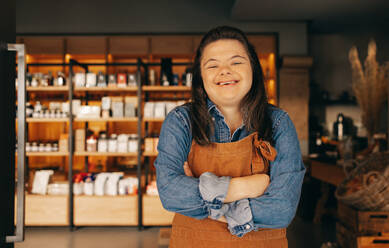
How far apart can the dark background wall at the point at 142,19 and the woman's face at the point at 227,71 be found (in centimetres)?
436

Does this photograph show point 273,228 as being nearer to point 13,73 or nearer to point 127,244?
point 13,73

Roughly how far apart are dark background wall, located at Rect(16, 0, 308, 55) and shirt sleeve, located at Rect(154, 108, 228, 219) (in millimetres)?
4446

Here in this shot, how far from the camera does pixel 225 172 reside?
3.99ft

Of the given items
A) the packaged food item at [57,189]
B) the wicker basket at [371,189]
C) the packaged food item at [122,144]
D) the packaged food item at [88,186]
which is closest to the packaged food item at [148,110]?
the packaged food item at [122,144]

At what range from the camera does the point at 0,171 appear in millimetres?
1324

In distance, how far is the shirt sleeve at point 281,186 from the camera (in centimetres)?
111

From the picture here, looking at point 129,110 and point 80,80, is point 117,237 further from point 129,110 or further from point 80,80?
point 80,80

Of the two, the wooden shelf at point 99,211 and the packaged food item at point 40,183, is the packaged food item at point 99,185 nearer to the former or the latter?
the wooden shelf at point 99,211

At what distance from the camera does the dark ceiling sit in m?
4.47

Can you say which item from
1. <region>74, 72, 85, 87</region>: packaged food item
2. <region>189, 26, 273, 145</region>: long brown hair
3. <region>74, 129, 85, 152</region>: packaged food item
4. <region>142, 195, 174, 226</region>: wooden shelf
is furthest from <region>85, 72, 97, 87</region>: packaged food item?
<region>189, 26, 273, 145</region>: long brown hair

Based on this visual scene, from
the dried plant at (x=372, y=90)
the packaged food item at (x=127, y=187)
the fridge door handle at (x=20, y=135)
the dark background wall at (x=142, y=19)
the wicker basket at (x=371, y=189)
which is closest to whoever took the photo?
the fridge door handle at (x=20, y=135)

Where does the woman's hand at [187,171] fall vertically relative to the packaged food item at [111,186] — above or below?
above

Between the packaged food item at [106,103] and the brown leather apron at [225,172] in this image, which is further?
the packaged food item at [106,103]

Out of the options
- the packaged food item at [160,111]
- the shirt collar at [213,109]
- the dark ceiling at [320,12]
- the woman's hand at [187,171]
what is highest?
the dark ceiling at [320,12]
